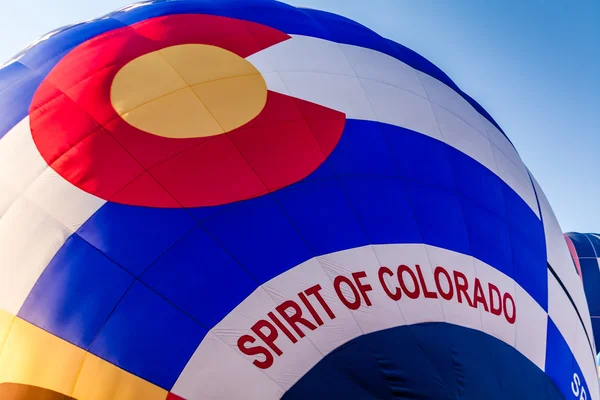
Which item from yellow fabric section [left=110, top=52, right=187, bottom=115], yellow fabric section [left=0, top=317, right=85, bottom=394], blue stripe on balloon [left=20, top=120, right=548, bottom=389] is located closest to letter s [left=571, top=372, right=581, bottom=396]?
blue stripe on balloon [left=20, top=120, right=548, bottom=389]

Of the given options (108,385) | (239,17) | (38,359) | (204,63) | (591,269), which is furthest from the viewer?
(591,269)

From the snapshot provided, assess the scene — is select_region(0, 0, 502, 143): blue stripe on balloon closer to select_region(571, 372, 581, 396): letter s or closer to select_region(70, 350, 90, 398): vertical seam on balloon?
select_region(70, 350, 90, 398): vertical seam on balloon

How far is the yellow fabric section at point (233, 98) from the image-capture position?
12.5ft

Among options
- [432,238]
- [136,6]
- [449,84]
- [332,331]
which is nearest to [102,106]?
[136,6]

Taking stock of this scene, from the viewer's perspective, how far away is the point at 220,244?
10.9 ft

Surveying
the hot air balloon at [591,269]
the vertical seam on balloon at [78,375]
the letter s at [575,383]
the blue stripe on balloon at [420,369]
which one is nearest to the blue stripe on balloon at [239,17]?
the vertical seam on balloon at [78,375]

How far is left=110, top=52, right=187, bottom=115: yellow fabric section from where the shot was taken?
12.9 feet

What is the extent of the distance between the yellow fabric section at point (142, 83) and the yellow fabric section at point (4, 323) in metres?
1.52

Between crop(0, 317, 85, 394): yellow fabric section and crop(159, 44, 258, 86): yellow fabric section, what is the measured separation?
6.55 ft

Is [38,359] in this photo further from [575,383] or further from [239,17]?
[575,383]

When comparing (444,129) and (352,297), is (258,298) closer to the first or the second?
(352,297)

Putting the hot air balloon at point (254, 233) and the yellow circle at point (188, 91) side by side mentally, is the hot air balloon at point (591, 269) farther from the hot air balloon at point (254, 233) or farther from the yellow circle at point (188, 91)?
the yellow circle at point (188, 91)

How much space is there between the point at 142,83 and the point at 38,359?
6.67ft

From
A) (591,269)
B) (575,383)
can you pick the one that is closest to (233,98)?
(575,383)
